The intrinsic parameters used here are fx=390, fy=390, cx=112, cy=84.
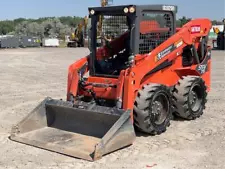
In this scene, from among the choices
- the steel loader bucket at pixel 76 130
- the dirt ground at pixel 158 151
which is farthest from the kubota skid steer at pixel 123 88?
the dirt ground at pixel 158 151

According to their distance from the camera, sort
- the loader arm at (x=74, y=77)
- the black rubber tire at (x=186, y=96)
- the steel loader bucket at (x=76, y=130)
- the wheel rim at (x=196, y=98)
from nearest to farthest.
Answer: the steel loader bucket at (x=76, y=130) < the loader arm at (x=74, y=77) < the black rubber tire at (x=186, y=96) < the wheel rim at (x=196, y=98)

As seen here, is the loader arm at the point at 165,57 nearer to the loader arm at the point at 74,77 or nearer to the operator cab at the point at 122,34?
the operator cab at the point at 122,34

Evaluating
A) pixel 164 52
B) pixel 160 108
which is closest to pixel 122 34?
pixel 164 52

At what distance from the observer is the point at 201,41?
8.22m

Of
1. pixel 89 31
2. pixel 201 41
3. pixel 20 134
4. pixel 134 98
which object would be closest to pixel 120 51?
pixel 89 31

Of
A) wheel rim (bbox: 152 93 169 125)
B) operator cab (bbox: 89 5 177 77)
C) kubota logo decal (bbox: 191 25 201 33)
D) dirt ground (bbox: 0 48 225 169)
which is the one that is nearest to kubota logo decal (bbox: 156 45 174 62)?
operator cab (bbox: 89 5 177 77)

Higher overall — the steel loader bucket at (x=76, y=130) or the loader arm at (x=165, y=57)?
the loader arm at (x=165, y=57)

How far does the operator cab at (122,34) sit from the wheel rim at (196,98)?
3.94 ft

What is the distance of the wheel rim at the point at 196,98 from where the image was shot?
7580 mm

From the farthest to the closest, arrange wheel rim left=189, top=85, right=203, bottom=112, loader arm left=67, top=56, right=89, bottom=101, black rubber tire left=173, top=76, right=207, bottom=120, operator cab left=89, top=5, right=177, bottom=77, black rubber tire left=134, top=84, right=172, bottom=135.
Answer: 1. wheel rim left=189, top=85, right=203, bottom=112
2. black rubber tire left=173, top=76, right=207, bottom=120
3. loader arm left=67, top=56, right=89, bottom=101
4. operator cab left=89, top=5, right=177, bottom=77
5. black rubber tire left=134, top=84, right=172, bottom=135

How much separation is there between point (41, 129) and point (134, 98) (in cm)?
172

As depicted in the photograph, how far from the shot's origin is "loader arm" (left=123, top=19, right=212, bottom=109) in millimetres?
6281

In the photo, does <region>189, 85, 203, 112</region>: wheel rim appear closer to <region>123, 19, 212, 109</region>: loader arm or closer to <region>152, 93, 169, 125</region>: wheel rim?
<region>123, 19, 212, 109</region>: loader arm

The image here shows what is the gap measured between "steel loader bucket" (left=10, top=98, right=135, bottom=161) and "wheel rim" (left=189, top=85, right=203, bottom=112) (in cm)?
213
